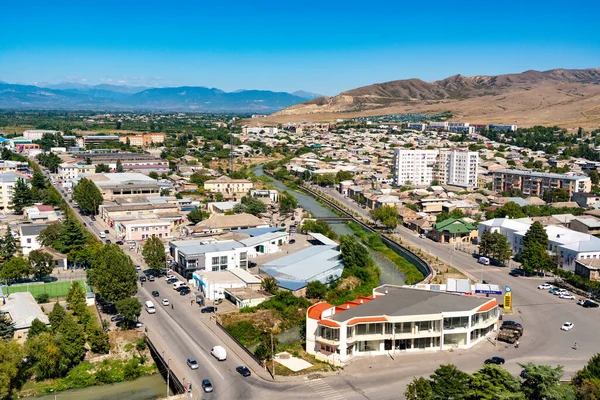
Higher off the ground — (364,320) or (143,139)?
(143,139)

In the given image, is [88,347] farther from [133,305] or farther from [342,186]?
[342,186]

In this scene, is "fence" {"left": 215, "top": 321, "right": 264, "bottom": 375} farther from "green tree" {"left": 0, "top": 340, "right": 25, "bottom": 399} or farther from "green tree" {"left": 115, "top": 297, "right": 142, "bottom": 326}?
"green tree" {"left": 0, "top": 340, "right": 25, "bottom": 399}

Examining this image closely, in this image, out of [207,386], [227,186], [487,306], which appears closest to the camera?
[207,386]

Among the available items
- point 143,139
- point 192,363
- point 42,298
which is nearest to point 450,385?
point 192,363

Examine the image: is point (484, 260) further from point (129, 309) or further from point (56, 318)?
point (56, 318)

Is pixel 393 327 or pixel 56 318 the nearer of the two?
pixel 393 327

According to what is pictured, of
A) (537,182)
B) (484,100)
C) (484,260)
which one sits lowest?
(484,260)

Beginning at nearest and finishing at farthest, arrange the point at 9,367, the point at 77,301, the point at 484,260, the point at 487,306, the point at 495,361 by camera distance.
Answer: the point at 9,367
the point at 495,361
the point at 487,306
the point at 77,301
the point at 484,260

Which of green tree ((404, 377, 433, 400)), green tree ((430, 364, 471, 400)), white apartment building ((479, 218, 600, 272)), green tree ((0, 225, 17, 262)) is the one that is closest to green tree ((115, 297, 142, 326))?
green tree ((404, 377, 433, 400))
